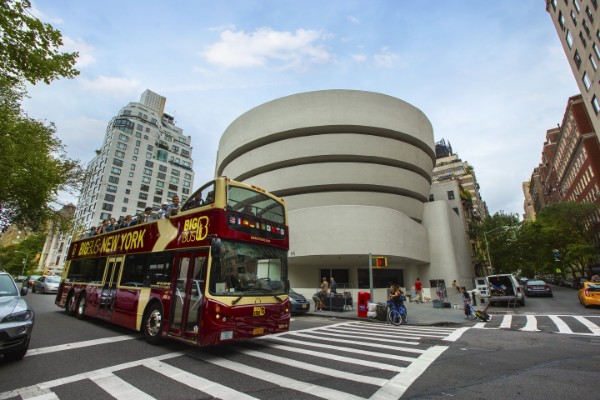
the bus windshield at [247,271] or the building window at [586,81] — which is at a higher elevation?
the building window at [586,81]

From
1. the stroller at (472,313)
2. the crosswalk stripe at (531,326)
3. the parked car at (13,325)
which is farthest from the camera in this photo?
the stroller at (472,313)

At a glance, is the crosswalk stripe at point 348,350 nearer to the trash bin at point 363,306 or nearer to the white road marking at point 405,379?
the white road marking at point 405,379

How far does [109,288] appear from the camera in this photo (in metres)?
10.1

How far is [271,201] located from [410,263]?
2797 centimetres

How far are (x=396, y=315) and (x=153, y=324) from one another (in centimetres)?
1020

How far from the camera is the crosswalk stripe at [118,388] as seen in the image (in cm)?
420

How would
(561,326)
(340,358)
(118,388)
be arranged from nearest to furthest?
1. (118,388)
2. (340,358)
3. (561,326)

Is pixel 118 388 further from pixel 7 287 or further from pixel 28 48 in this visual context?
pixel 28 48

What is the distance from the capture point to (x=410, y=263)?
3234 cm

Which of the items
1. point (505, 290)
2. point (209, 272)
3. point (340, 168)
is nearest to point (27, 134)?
point (209, 272)

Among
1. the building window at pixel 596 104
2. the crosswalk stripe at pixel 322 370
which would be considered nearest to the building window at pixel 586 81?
the building window at pixel 596 104

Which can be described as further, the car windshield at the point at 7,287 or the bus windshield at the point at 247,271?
the bus windshield at the point at 247,271

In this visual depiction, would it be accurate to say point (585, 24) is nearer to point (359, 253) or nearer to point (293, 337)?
point (359, 253)

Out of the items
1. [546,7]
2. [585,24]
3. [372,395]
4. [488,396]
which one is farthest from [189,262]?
[546,7]
